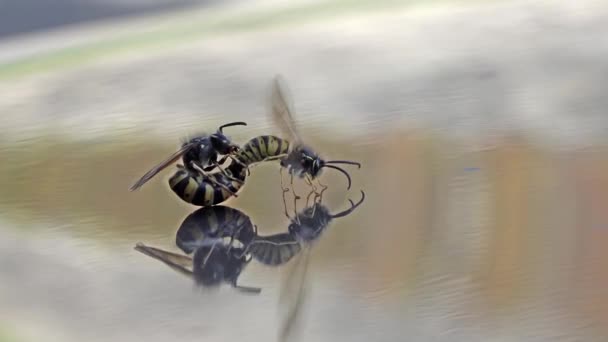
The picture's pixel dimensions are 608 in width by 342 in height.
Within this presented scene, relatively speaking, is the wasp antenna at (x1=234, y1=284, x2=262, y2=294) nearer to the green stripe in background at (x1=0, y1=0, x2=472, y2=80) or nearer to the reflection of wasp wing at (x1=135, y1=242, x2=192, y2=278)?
the reflection of wasp wing at (x1=135, y1=242, x2=192, y2=278)

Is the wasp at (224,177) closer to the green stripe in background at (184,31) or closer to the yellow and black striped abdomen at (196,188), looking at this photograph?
the yellow and black striped abdomen at (196,188)

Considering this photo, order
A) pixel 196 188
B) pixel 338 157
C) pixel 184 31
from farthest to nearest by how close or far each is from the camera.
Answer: pixel 184 31 < pixel 338 157 < pixel 196 188

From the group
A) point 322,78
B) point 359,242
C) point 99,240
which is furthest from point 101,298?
point 322,78

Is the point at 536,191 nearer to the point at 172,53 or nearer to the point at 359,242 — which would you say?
the point at 359,242

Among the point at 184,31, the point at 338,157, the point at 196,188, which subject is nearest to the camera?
the point at 196,188

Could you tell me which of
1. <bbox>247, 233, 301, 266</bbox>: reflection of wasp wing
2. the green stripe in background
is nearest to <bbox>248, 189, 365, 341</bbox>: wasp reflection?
<bbox>247, 233, 301, 266</bbox>: reflection of wasp wing

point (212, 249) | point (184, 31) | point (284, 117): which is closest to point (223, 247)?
point (212, 249)

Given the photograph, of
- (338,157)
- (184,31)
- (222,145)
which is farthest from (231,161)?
(184,31)

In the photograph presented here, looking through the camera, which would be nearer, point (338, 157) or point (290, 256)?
point (290, 256)

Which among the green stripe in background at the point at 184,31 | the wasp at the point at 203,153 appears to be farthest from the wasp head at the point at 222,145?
the green stripe in background at the point at 184,31

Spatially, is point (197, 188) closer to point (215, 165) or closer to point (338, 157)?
point (215, 165)
